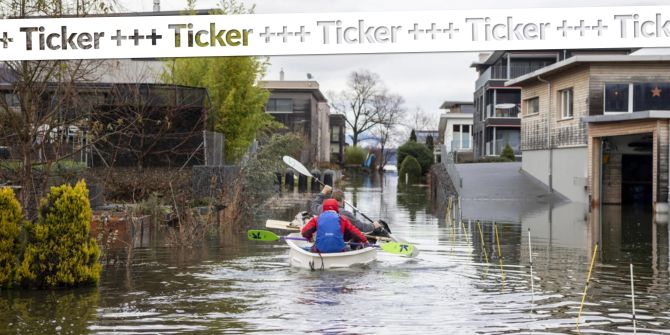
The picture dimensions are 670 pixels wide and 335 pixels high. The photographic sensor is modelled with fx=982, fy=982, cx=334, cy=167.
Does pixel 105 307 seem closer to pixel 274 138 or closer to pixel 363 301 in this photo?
pixel 363 301

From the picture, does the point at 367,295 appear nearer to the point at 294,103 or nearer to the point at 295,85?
the point at 294,103

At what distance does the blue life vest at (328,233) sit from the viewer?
57.1 ft

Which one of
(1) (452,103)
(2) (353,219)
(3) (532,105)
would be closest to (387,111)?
(1) (452,103)

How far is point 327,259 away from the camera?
1722cm

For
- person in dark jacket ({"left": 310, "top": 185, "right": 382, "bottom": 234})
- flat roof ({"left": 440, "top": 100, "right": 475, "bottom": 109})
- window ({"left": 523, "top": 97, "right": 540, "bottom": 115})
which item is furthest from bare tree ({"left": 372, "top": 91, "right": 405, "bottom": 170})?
person in dark jacket ({"left": 310, "top": 185, "right": 382, "bottom": 234})

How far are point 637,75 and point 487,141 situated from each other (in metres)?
34.9

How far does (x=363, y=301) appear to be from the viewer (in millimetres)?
13891

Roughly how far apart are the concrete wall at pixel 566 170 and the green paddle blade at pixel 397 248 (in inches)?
826

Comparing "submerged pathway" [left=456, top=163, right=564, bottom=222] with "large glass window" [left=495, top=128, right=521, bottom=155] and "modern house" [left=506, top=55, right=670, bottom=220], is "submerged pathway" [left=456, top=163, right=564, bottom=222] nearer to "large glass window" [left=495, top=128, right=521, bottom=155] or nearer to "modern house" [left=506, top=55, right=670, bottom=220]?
"modern house" [left=506, top=55, right=670, bottom=220]

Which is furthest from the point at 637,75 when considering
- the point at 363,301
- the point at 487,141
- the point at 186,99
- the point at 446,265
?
the point at 487,141

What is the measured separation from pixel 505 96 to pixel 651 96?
35344 mm

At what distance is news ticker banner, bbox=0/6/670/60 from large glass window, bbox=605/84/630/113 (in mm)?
29335

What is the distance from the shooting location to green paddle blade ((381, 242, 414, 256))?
1856cm

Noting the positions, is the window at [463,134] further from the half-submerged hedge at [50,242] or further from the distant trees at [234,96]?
the half-submerged hedge at [50,242]
